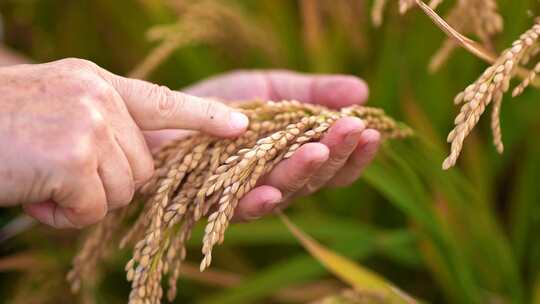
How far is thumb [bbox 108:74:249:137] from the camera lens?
4.16ft

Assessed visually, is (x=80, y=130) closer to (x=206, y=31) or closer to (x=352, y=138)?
(x=352, y=138)

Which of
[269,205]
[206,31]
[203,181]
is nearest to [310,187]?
[269,205]

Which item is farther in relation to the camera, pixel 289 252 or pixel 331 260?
pixel 289 252

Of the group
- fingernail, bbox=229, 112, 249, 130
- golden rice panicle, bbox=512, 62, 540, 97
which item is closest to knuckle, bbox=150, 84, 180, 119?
fingernail, bbox=229, 112, 249, 130

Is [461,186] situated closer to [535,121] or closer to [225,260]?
[535,121]

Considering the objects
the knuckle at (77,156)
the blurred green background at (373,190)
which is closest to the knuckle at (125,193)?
the knuckle at (77,156)

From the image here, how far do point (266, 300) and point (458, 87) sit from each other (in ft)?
3.22

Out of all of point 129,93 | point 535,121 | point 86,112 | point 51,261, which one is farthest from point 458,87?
point 51,261

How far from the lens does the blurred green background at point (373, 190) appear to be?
1.71 metres

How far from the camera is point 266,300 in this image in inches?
85.4

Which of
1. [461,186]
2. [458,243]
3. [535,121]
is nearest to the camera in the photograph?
[461,186]

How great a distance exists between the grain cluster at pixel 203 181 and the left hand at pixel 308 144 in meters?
0.03

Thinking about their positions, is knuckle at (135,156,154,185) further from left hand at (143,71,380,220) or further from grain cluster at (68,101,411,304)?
left hand at (143,71,380,220)

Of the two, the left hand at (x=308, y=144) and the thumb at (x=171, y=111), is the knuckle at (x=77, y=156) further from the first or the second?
the left hand at (x=308, y=144)
